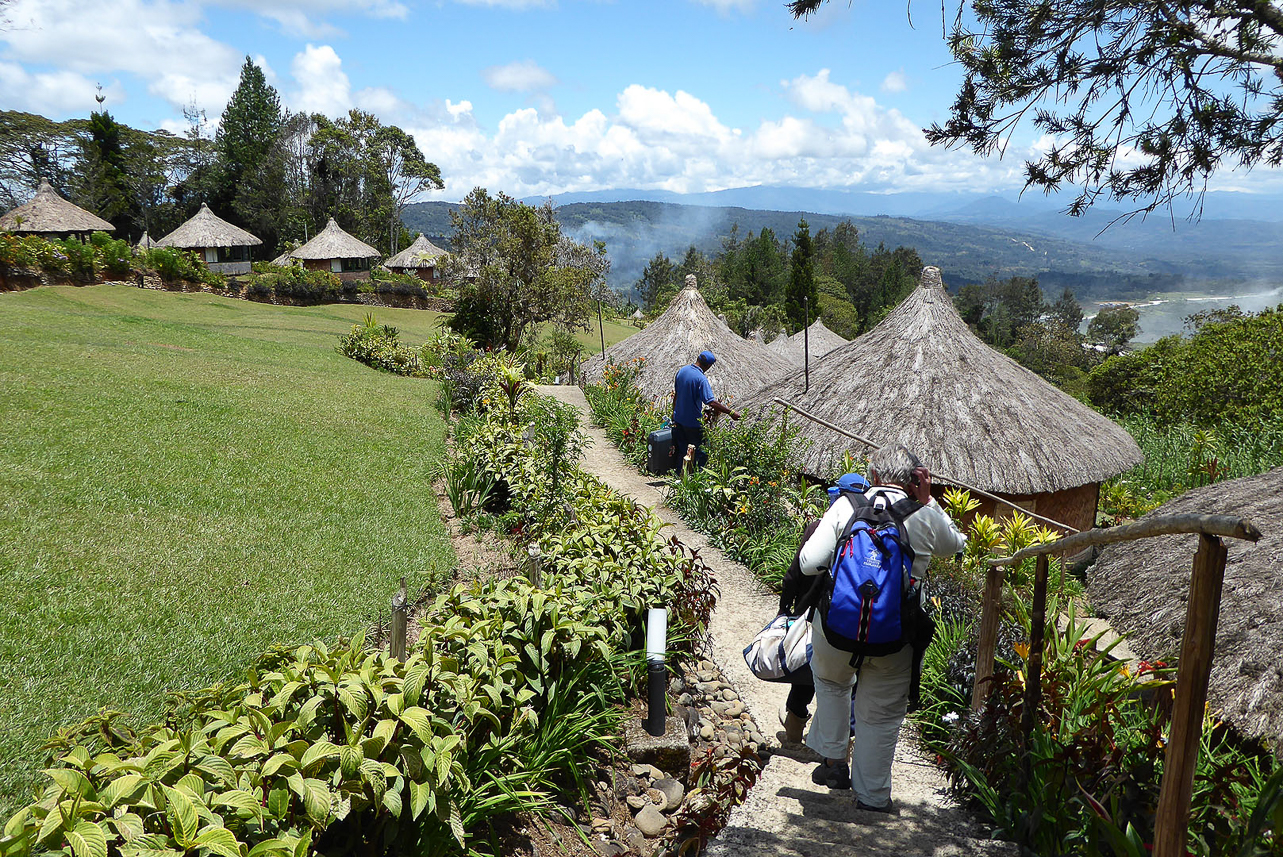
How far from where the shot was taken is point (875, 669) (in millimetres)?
3654

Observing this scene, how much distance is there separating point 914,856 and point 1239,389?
1560 cm

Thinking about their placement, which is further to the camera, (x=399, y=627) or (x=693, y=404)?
(x=693, y=404)

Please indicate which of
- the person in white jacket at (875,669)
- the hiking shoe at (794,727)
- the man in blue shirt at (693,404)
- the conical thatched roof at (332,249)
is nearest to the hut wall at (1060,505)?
the man in blue shirt at (693,404)

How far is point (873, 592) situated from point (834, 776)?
4.22ft

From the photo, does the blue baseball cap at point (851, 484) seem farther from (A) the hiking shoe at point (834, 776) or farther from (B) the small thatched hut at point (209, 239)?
(B) the small thatched hut at point (209, 239)

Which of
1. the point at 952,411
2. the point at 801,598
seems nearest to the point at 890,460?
the point at 952,411

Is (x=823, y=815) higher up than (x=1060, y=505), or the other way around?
(x=823, y=815)

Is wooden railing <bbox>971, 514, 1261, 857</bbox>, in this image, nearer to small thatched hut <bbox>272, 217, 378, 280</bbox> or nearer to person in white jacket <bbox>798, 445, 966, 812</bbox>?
person in white jacket <bbox>798, 445, 966, 812</bbox>

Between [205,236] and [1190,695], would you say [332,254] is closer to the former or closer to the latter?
[205,236]

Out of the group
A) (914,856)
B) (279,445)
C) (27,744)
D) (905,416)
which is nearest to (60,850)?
(27,744)

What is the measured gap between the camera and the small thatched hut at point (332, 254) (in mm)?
38125

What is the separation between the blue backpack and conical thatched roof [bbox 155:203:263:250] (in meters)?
41.1

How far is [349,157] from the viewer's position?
166 ft

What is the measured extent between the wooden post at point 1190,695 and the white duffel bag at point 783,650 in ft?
6.77
